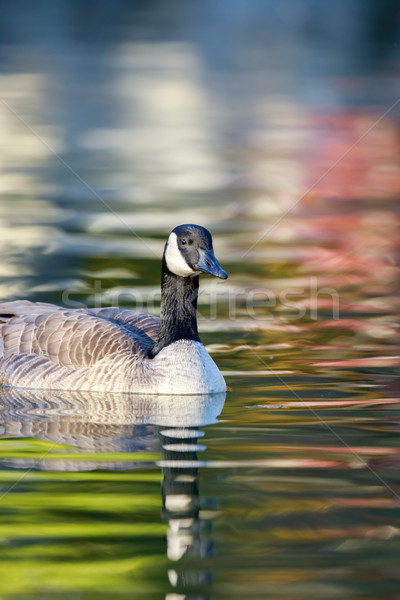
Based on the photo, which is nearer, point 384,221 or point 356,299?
point 356,299

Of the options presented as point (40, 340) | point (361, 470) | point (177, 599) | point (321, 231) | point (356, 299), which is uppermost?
point (321, 231)

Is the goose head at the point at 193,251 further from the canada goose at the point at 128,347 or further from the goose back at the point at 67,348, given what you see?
the goose back at the point at 67,348

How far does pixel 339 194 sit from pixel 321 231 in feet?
11.4

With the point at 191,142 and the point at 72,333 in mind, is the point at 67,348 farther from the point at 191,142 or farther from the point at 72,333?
the point at 191,142

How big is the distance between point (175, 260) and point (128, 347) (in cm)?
98

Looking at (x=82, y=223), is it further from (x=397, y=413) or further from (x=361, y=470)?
(x=361, y=470)

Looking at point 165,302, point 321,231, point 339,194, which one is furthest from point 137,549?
point 339,194

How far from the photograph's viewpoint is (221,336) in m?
12.9

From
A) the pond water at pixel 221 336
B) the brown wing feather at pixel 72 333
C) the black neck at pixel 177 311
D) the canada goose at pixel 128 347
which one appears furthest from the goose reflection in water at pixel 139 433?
the black neck at pixel 177 311

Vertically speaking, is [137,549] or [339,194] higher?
[339,194]

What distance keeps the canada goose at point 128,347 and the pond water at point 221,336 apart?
0.18 meters

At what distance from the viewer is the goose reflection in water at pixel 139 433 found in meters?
6.80

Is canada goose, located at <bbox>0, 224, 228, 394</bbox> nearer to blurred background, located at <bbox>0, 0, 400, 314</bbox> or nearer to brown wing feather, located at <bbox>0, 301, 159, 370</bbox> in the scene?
brown wing feather, located at <bbox>0, 301, 159, 370</bbox>

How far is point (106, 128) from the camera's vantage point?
31547mm
